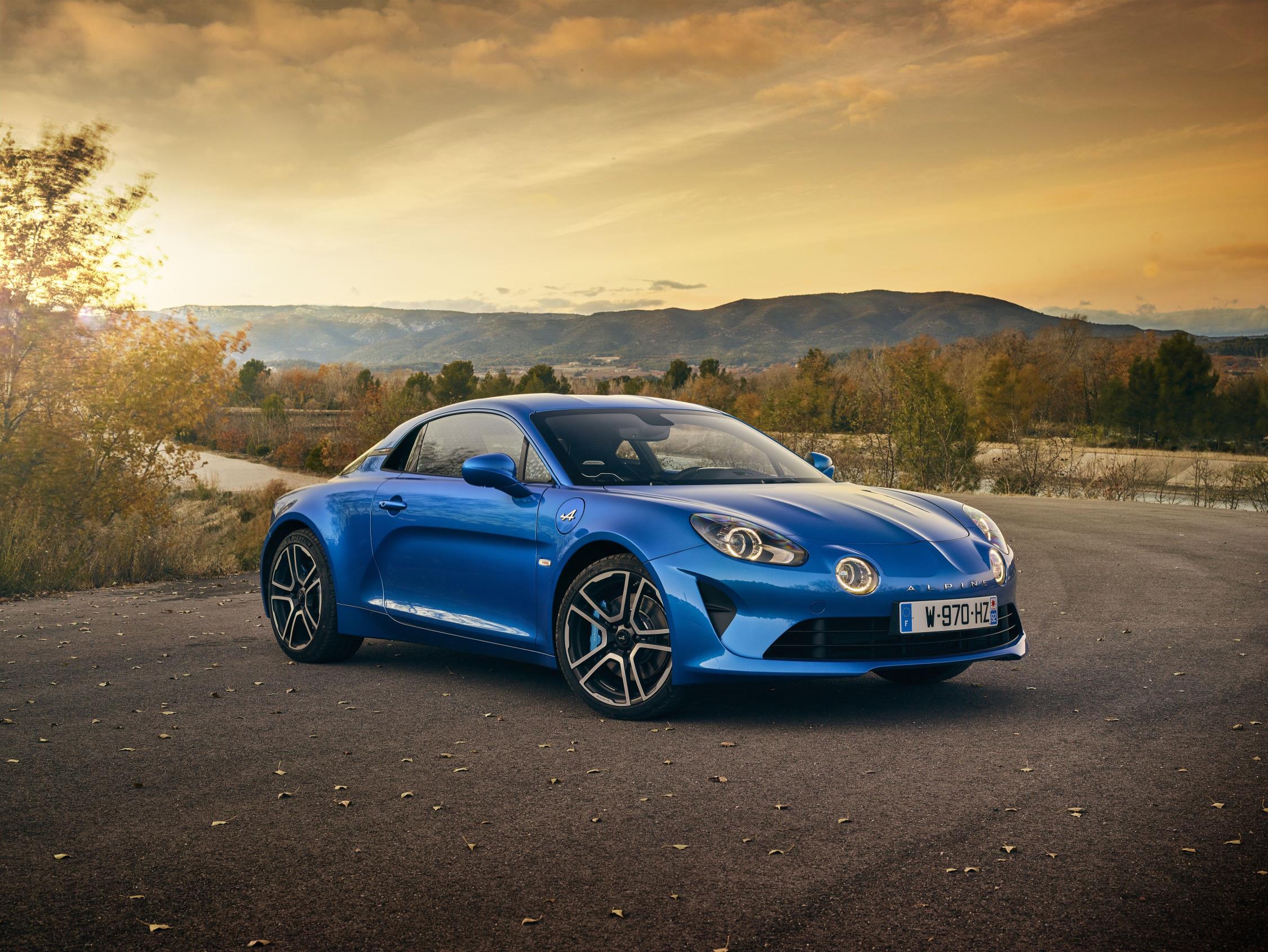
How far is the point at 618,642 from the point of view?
18.0 feet

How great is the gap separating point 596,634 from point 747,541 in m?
0.91

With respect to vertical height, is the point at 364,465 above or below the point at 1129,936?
above

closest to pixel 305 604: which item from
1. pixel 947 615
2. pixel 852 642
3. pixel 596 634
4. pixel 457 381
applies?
pixel 596 634

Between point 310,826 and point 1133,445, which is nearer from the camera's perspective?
point 310,826

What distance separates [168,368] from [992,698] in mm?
24907

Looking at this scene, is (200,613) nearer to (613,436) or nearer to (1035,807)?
(613,436)

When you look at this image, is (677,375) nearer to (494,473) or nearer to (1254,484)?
(1254,484)

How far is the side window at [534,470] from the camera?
6074 millimetres

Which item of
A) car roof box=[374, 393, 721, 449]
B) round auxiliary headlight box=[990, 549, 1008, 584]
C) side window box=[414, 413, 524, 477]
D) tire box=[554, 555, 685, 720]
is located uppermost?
car roof box=[374, 393, 721, 449]

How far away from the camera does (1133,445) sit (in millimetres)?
82625

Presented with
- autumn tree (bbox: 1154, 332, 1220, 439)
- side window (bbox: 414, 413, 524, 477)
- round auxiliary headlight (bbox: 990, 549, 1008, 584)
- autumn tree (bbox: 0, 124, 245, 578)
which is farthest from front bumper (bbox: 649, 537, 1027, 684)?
autumn tree (bbox: 1154, 332, 1220, 439)

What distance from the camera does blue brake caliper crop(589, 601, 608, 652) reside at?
5.55 m

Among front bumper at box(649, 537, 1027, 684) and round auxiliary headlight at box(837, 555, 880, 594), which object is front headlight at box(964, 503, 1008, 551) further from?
round auxiliary headlight at box(837, 555, 880, 594)

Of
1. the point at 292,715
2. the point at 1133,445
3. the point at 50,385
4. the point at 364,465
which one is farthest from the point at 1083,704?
the point at 1133,445
